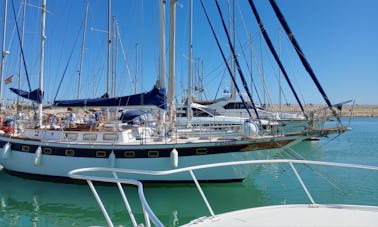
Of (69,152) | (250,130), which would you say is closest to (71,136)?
(69,152)

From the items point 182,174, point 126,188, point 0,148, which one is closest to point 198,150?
point 182,174

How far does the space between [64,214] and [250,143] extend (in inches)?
256

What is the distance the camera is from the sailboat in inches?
402

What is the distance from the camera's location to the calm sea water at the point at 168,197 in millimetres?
8422

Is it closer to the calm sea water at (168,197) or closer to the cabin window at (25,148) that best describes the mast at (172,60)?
the calm sea water at (168,197)

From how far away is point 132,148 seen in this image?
10523 millimetres

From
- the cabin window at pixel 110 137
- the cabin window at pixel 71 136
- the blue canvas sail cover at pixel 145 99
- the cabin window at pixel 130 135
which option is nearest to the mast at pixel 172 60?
the blue canvas sail cover at pixel 145 99

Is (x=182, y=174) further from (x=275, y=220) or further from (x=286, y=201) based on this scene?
(x=275, y=220)

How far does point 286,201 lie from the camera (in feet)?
31.4

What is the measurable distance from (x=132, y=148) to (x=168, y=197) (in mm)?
2225

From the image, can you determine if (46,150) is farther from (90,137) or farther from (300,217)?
(300,217)

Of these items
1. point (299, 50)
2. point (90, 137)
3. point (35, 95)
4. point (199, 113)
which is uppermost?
point (299, 50)

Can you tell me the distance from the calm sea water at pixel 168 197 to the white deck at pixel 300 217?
436 centimetres

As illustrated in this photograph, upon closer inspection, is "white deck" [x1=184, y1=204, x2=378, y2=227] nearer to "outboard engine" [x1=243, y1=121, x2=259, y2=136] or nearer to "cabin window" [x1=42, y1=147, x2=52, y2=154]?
"outboard engine" [x1=243, y1=121, x2=259, y2=136]
